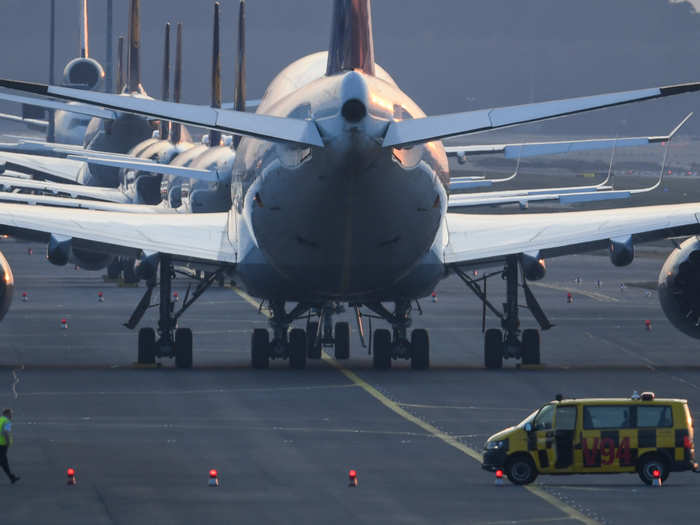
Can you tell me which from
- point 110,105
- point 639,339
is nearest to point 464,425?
point 110,105

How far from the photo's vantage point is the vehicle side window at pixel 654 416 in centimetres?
2700

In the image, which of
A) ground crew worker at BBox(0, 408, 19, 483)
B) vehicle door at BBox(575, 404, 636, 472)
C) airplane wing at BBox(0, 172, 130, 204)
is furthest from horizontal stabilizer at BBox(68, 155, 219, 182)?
vehicle door at BBox(575, 404, 636, 472)

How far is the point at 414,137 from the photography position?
34062 mm

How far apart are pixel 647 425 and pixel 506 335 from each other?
16655 millimetres

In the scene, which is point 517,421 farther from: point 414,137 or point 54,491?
point 54,491

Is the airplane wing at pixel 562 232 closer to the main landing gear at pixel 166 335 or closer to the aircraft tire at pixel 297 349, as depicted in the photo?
the aircraft tire at pixel 297 349

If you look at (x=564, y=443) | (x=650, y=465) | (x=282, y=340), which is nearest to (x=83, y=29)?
(x=282, y=340)

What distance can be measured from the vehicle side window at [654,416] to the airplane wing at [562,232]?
50.3 ft

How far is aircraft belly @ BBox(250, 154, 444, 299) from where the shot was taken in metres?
35.8

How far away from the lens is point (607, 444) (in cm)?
2705

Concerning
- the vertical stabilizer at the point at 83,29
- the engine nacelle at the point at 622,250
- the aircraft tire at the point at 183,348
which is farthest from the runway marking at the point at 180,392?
the vertical stabilizer at the point at 83,29

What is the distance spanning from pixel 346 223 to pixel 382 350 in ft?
21.9

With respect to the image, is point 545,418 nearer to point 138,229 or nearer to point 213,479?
point 213,479

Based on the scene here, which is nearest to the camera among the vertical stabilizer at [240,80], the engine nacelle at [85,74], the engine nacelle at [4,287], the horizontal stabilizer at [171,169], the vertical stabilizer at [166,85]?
the engine nacelle at [4,287]
